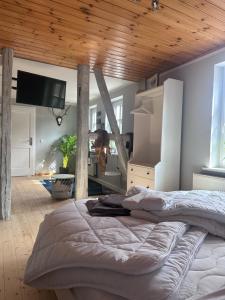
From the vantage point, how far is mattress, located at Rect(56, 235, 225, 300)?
80 cm

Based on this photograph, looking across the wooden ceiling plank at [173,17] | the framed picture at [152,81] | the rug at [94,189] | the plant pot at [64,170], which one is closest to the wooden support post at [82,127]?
the rug at [94,189]

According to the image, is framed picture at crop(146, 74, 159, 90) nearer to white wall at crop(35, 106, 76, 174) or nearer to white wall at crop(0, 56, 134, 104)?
white wall at crop(0, 56, 134, 104)

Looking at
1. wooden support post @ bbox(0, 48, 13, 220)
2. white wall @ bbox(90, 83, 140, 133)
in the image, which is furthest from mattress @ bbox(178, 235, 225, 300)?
white wall @ bbox(90, 83, 140, 133)

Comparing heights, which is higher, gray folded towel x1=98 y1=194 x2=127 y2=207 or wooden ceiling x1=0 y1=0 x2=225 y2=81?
wooden ceiling x1=0 y1=0 x2=225 y2=81

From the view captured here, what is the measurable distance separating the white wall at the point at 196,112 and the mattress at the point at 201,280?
7.24 ft

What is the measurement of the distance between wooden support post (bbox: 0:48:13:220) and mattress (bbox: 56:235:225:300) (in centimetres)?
238

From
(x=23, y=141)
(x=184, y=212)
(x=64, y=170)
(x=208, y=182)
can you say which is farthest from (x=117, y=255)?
(x=23, y=141)

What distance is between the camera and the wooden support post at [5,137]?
10.4 feet

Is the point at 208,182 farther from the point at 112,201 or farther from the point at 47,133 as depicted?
the point at 47,133

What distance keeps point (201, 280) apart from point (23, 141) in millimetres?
6928

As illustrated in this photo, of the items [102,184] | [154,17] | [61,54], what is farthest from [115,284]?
[102,184]

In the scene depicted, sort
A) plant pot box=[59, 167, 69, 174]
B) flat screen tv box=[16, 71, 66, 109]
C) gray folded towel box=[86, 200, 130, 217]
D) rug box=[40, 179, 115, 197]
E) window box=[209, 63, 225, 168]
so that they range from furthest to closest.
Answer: plant pot box=[59, 167, 69, 174], rug box=[40, 179, 115, 197], flat screen tv box=[16, 71, 66, 109], window box=[209, 63, 225, 168], gray folded towel box=[86, 200, 130, 217]

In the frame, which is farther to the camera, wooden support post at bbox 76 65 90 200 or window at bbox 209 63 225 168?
wooden support post at bbox 76 65 90 200

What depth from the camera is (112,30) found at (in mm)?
2596
